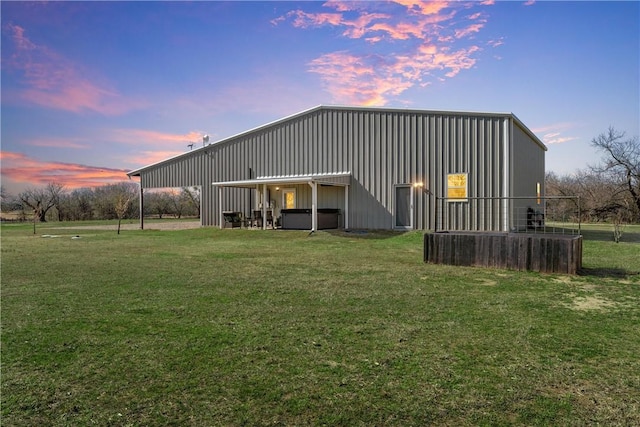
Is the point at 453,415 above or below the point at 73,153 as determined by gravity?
below

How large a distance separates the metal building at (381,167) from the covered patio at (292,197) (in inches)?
2.1

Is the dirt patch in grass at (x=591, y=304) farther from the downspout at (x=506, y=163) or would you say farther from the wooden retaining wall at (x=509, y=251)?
the downspout at (x=506, y=163)

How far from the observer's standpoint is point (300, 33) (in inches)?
539

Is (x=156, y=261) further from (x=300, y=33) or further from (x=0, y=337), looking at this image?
(x=300, y=33)

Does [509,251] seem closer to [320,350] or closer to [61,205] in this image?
[320,350]

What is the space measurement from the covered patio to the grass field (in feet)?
32.4

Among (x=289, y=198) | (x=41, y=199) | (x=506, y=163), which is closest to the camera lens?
(x=506, y=163)

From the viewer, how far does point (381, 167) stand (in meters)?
17.1

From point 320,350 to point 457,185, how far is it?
13670 mm

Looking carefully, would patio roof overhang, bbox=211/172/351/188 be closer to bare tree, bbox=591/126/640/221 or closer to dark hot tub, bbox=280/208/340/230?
dark hot tub, bbox=280/208/340/230

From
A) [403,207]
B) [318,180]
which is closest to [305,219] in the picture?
[318,180]

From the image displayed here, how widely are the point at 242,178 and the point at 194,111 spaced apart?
4.38 metres

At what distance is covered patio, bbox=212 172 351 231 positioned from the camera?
16.6 metres

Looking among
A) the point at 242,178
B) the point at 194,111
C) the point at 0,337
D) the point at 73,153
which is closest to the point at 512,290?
the point at 0,337
